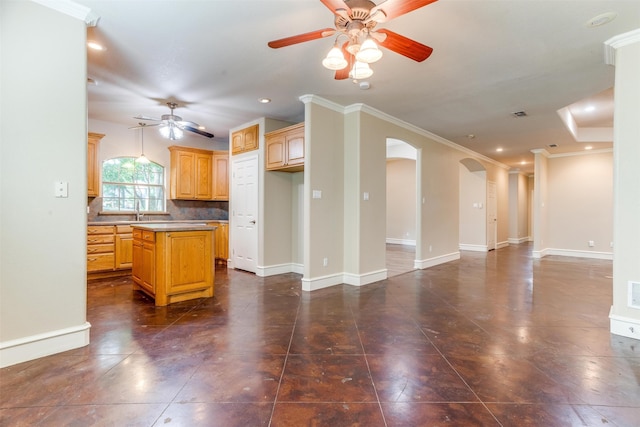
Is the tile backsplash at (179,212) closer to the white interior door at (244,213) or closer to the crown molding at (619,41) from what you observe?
the white interior door at (244,213)

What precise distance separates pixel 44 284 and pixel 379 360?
8.22 feet

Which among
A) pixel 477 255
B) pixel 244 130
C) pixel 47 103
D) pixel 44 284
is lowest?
pixel 477 255

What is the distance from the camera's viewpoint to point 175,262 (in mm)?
3512

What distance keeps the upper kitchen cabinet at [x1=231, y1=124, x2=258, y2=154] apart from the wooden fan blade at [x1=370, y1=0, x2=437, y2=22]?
12.3 ft

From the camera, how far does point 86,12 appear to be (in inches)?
92.4

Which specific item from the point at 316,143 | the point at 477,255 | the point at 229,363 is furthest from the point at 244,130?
the point at 477,255

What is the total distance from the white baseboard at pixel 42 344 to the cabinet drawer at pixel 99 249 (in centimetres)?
292

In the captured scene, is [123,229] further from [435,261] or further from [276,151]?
[435,261]

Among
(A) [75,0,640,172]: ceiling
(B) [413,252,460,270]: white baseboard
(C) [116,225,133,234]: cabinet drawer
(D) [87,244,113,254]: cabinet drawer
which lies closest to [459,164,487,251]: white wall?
(B) [413,252,460,270]: white baseboard

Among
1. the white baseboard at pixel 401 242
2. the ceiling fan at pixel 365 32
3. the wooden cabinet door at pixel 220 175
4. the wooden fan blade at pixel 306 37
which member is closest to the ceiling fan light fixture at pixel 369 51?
the ceiling fan at pixel 365 32

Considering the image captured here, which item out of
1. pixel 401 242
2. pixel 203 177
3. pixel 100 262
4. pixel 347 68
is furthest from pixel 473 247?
pixel 100 262

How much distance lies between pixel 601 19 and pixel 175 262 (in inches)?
178

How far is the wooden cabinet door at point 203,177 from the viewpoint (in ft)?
21.1

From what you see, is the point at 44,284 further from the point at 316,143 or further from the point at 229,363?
the point at 316,143
